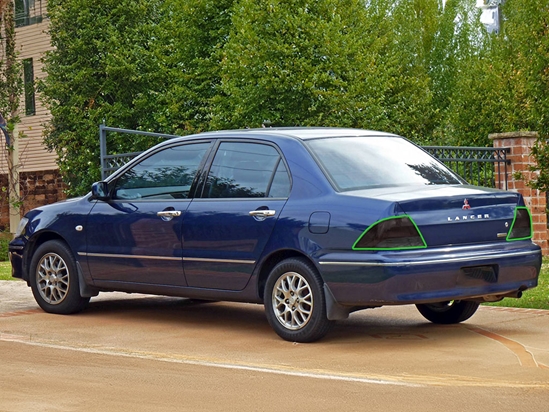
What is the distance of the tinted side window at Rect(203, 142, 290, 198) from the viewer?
9.07m

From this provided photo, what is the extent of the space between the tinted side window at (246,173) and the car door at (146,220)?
0.81 ft

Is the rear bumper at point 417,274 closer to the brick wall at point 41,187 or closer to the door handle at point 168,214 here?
the door handle at point 168,214

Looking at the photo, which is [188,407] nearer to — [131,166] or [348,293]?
[348,293]

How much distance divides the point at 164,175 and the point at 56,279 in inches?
64.7

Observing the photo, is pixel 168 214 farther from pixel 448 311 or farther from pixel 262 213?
pixel 448 311

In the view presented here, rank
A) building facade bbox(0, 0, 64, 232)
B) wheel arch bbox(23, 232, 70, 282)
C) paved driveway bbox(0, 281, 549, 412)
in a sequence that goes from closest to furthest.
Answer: paved driveway bbox(0, 281, 549, 412) < wheel arch bbox(23, 232, 70, 282) < building facade bbox(0, 0, 64, 232)

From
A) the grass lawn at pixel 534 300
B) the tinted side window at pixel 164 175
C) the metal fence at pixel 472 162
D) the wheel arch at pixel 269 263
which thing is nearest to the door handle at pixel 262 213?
the wheel arch at pixel 269 263

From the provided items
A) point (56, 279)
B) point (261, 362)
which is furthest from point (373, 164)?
point (56, 279)

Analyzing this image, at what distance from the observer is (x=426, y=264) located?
8.12m

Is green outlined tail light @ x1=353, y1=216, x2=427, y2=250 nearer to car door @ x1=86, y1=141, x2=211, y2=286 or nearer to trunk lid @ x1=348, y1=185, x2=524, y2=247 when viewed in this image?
trunk lid @ x1=348, y1=185, x2=524, y2=247

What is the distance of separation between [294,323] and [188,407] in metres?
2.54

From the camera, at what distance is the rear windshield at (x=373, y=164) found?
8.82 meters

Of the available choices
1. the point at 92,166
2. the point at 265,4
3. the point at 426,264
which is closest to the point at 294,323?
the point at 426,264

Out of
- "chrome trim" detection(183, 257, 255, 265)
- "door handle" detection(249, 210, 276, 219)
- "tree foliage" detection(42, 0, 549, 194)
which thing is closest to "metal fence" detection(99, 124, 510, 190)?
"tree foliage" detection(42, 0, 549, 194)
